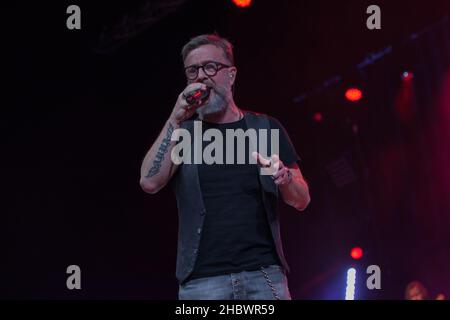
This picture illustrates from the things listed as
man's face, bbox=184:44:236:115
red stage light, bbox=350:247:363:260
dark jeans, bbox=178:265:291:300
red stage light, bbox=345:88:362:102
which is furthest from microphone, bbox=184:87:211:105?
red stage light, bbox=350:247:363:260

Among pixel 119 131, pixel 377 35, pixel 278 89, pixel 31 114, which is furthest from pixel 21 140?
pixel 377 35

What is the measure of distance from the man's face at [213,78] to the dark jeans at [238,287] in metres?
0.72

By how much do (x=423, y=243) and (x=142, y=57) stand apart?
428cm

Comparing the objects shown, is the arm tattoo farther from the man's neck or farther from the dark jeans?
the dark jeans

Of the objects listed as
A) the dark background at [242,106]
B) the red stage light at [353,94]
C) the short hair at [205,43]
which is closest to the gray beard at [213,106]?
the short hair at [205,43]

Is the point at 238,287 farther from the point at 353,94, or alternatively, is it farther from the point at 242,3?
the point at 353,94

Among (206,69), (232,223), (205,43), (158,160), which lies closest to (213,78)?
(206,69)

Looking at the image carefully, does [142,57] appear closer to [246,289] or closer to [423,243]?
[423,243]

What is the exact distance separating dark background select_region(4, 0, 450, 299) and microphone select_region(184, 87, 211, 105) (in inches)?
165

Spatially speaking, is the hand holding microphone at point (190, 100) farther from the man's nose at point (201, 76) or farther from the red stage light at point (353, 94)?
the red stage light at point (353, 94)

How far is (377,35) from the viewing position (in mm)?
7453

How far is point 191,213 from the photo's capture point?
239 centimetres

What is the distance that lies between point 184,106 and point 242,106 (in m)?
5.47

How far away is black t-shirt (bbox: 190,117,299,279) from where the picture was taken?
2.30 m
